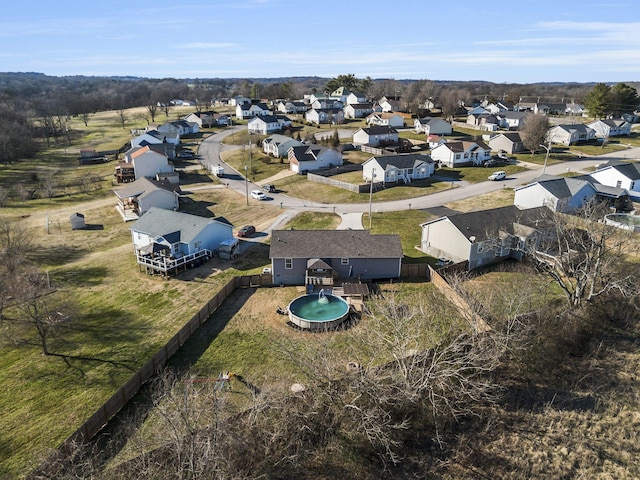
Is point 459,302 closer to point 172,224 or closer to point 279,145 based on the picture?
point 172,224

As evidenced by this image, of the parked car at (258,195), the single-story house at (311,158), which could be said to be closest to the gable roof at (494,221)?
the parked car at (258,195)

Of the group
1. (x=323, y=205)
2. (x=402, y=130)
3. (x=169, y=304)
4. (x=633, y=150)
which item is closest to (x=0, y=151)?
(x=323, y=205)

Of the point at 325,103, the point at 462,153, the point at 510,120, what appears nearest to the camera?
the point at 462,153

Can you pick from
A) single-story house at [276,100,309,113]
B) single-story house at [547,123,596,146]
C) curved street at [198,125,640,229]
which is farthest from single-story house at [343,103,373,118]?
curved street at [198,125,640,229]

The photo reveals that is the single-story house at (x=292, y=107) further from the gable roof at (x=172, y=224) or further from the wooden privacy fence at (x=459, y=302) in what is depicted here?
the wooden privacy fence at (x=459, y=302)

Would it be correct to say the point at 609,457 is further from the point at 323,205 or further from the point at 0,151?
the point at 0,151

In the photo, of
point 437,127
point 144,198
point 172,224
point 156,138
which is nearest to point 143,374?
point 172,224
